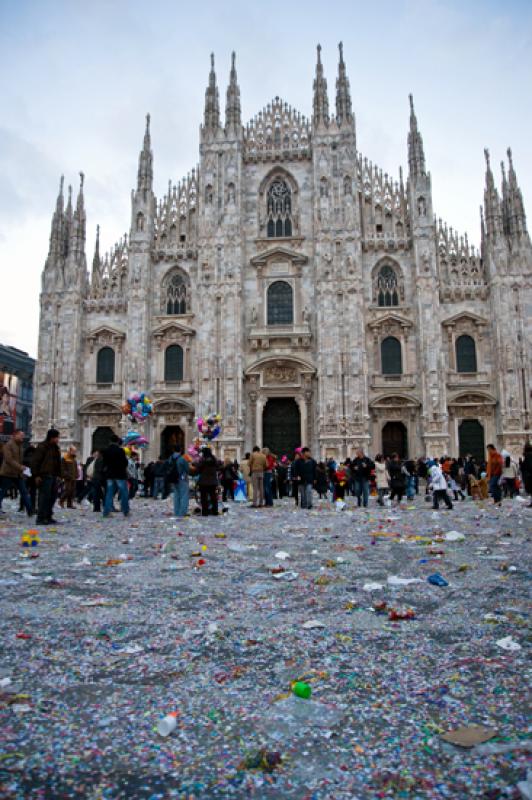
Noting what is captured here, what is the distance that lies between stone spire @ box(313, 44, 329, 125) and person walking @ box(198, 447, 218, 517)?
23.6m

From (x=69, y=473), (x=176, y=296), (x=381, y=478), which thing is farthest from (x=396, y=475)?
(x=176, y=296)

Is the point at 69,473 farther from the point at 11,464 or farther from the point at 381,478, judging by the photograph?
the point at 381,478

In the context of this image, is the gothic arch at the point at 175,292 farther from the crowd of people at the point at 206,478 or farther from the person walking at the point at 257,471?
the person walking at the point at 257,471

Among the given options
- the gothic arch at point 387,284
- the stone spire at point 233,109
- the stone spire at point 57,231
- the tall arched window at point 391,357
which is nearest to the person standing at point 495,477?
the tall arched window at point 391,357

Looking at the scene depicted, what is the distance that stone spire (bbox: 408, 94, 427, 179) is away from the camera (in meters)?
28.8

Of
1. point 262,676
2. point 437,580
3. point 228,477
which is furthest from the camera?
point 228,477

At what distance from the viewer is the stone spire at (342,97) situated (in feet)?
97.8

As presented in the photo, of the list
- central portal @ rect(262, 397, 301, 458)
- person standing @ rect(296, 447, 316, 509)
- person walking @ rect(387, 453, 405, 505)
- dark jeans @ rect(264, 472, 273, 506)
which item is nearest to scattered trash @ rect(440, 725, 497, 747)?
person standing @ rect(296, 447, 316, 509)

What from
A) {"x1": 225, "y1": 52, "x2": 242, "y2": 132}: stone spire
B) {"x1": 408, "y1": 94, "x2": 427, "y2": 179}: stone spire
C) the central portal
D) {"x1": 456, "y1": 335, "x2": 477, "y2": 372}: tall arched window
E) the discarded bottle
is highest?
{"x1": 225, "y1": 52, "x2": 242, "y2": 132}: stone spire

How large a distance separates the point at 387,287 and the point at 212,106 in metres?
13.7

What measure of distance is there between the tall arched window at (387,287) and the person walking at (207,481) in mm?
18715

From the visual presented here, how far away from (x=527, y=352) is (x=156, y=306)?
18619 millimetres

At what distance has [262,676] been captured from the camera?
3.23m

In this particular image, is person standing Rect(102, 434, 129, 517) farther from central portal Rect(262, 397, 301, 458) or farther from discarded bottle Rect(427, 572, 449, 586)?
central portal Rect(262, 397, 301, 458)
